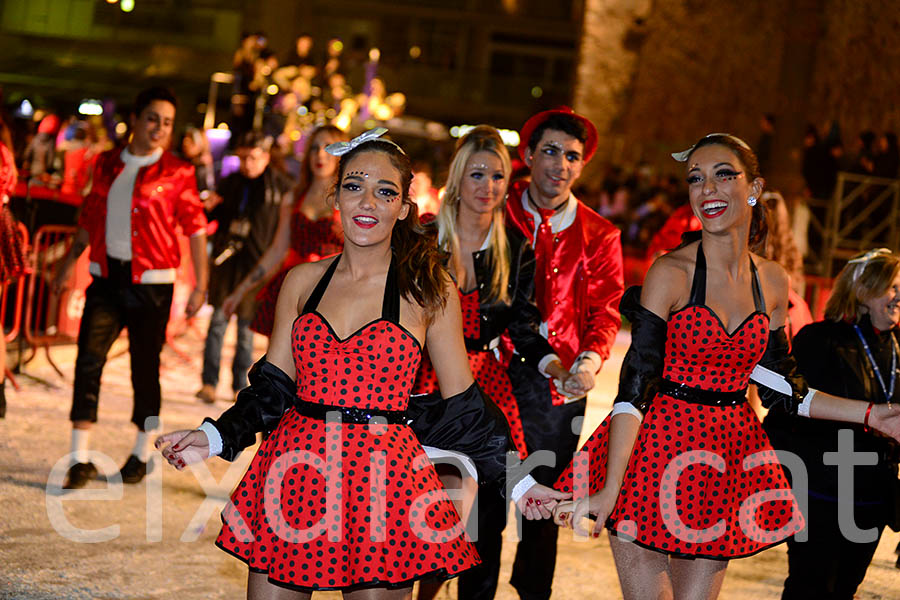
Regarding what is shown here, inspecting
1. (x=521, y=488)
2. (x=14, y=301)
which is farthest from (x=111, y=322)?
(x=14, y=301)

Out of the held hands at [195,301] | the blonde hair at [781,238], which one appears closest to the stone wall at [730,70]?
the blonde hair at [781,238]

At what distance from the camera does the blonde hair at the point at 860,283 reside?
420cm

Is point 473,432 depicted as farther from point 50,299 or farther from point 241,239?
point 50,299

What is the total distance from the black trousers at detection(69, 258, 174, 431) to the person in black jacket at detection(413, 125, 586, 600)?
6.50 ft

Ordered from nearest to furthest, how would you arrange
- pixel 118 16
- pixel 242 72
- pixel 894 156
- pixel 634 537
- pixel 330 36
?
pixel 634 537 < pixel 894 156 < pixel 242 72 < pixel 118 16 < pixel 330 36

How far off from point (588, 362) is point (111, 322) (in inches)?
106

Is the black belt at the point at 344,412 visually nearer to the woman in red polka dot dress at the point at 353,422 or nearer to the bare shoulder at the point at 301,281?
the woman in red polka dot dress at the point at 353,422

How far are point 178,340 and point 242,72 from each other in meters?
6.00

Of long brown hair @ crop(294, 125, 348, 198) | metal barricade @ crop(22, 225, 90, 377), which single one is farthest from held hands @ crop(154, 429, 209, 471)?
metal barricade @ crop(22, 225, 90, 377)

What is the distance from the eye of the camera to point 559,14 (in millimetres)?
40031

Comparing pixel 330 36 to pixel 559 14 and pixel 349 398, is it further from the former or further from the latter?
pixel 349 398

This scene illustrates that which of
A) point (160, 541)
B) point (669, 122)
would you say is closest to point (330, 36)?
point (669, 122)

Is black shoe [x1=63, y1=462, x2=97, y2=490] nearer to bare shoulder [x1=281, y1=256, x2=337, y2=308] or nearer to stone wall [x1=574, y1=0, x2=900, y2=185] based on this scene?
bare shoulder [x1=281, y1=256, x2=337, y2=308]

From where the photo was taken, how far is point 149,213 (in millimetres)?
5605
